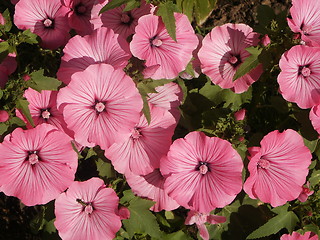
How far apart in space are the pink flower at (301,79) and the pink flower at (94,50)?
2.71 ft

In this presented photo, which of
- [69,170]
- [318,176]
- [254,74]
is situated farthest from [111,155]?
[318,176]

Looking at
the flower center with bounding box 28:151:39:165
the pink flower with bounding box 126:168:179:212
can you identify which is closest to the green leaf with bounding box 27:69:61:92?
the flower center with bounding box 28:151:39:165

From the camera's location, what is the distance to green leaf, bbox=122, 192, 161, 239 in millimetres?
2094

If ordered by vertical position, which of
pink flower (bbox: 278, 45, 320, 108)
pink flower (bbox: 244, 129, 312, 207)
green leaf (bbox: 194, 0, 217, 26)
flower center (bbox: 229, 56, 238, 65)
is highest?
green leaf (bbox: 194, 0, 217, 26)

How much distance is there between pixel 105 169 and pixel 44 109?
52cm

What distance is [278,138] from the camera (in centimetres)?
198

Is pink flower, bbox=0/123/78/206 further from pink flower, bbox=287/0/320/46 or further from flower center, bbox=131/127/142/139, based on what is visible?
pink flower, bbox=287/0/320/46

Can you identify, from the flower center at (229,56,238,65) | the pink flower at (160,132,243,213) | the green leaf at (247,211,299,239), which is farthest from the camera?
the flower center at (229,56,238,65)

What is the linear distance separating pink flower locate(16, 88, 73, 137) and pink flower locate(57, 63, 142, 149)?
6.3 inches

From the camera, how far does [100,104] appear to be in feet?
6.12

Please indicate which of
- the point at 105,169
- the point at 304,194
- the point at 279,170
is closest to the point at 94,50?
the point at 105,169

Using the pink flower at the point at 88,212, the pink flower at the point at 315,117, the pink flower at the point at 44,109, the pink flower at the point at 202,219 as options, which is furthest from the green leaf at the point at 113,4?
the pink flower at the point at 202,219

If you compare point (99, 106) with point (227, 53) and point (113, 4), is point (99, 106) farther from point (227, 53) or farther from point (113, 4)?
point (227, 53)

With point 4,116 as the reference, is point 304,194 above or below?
below
